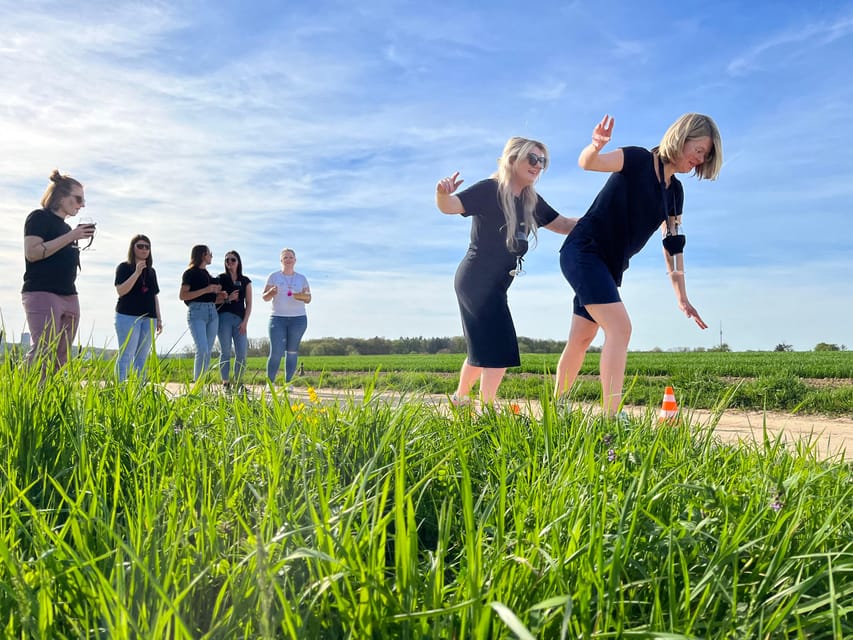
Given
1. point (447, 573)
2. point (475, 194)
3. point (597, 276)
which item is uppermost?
point (475, 194)

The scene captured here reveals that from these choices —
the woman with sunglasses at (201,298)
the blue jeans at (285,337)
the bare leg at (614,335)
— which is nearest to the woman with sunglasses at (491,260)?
the bare leg at (614,335)

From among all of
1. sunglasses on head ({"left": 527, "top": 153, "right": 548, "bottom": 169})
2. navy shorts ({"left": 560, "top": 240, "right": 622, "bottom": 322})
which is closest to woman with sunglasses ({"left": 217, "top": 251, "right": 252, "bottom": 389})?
sunglasses on head ({"left": 527, "top": 153, "right": 548, "bottom": 169})

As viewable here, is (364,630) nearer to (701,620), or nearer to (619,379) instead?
(701,620)

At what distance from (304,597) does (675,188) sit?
17.4ft

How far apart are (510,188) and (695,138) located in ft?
5.21

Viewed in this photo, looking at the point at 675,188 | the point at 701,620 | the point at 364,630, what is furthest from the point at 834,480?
the point at 675,188

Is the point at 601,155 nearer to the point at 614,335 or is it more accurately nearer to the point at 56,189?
the point at 614,335

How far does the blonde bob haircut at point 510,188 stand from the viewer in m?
5.81

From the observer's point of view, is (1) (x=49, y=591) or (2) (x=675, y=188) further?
(2) (x=675, y=188)

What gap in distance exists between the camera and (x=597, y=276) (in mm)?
5418

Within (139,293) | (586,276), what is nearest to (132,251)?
(139,293)

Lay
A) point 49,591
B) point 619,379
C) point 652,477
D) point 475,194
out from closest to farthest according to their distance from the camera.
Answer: point 49,591 < point 652,477 < point 619,379 < point 475,194

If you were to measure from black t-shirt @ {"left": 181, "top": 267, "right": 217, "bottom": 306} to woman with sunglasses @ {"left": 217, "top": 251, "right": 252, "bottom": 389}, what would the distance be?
1.54 feet

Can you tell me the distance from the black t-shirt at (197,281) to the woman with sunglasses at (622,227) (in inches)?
270
